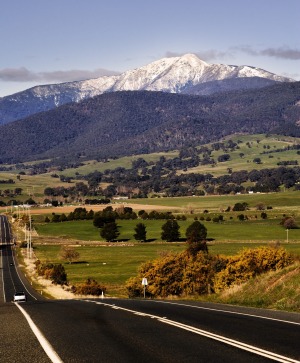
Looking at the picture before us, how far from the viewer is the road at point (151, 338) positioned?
1312 centimetres

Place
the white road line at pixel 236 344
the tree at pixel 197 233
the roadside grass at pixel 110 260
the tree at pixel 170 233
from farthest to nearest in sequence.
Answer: the tree at pixel 170 233, the tree at pixel 197 233, the roadside grass at pixel 110 260, the white road line at pixel 236 344

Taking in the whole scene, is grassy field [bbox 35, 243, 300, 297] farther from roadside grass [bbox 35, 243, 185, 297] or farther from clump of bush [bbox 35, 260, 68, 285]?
clump of bush [bbox 35, 260, 68, 285]

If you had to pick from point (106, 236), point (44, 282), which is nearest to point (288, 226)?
point (106, 236)

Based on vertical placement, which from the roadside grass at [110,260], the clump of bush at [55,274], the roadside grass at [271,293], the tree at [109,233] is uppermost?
the roadside grass at [271,293]

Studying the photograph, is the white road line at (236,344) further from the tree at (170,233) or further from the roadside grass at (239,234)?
the tree at (170,233)

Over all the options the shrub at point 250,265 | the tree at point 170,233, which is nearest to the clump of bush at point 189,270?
the shrub at point 250,265

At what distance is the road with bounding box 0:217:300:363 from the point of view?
13117mm

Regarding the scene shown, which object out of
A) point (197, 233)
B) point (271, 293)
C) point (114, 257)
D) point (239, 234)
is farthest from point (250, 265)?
point (239, 234)

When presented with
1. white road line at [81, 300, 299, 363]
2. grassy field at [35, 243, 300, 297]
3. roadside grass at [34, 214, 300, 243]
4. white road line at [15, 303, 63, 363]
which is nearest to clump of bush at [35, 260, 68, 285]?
grassy field at [35, 243, 300, 297]

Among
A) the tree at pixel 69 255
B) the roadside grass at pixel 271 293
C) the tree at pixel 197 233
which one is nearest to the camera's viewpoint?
the roadside grass at pixel 271 293

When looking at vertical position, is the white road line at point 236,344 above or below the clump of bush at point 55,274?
above

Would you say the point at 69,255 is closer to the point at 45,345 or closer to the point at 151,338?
the point at 151,338

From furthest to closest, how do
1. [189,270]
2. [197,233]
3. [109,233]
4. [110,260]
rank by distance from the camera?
[109,233] < [197,233] < [110,260] < [189,270]

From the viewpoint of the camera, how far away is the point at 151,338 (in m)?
15.4
